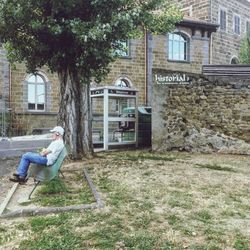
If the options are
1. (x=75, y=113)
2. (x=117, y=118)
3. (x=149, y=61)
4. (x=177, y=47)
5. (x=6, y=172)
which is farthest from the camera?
(x=177, y=47)

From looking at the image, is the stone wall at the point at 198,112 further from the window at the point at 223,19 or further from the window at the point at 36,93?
the window at the point at 223,19

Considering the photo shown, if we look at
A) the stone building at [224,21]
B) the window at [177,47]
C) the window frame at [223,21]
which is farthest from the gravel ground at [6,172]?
the window frame at [223,21]

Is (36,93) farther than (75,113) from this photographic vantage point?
Yes

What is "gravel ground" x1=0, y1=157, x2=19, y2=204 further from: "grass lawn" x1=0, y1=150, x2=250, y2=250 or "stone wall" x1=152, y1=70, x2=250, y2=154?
"stone wall" x1=152, y1=70, x2=250, y2=154

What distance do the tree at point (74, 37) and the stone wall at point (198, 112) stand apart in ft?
9.66

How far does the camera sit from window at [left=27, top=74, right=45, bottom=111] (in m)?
22.2

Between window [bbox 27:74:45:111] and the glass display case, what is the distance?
7223 millimetres

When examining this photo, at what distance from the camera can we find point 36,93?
22.5 m

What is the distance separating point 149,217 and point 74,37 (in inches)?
239

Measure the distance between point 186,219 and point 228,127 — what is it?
904cm

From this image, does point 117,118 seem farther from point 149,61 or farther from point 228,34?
point 228,34

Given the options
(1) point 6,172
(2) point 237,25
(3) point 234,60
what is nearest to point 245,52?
(3) point 234,60

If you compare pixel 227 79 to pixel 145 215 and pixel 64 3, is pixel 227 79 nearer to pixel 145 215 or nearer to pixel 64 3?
pixel 64 3

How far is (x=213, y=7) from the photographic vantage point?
30531mm
